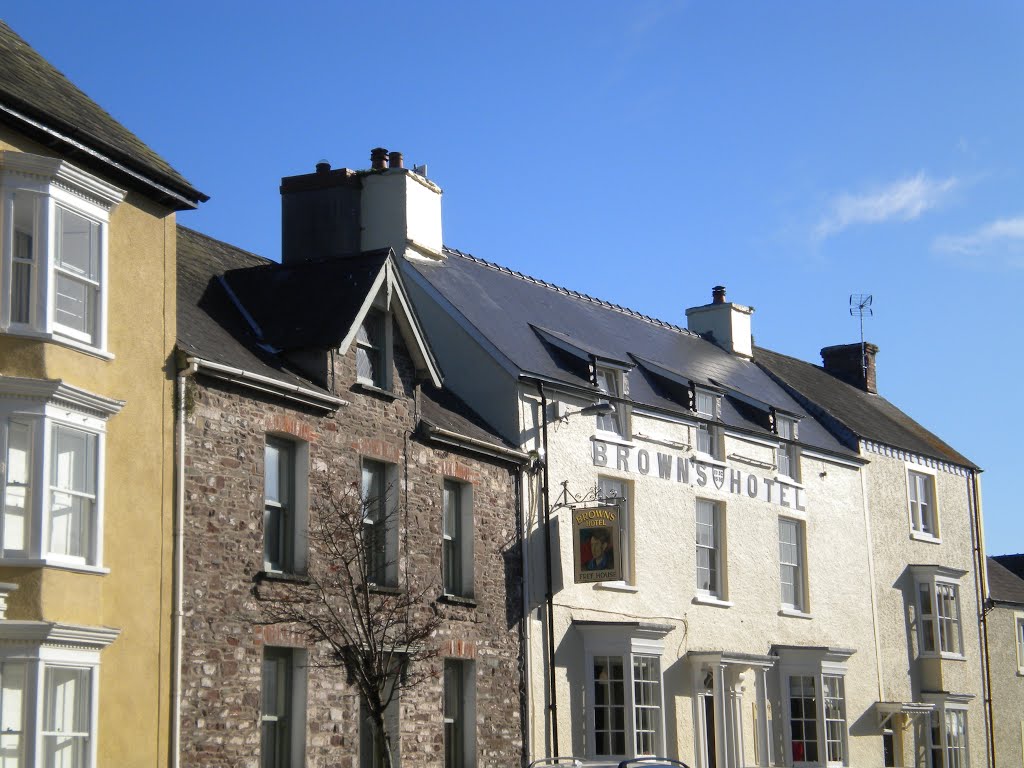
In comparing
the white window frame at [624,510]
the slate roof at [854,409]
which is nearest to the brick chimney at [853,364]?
the slate roof at [854,409]

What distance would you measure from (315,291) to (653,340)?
12632mm

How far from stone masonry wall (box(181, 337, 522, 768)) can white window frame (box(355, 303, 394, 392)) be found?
0.25m

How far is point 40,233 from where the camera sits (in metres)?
16.6

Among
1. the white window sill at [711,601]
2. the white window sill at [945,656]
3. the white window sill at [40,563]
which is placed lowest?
the white window sill at [945,656]

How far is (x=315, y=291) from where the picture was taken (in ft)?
74.6

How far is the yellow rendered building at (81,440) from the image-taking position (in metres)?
16.0

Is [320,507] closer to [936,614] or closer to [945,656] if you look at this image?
[936,614]

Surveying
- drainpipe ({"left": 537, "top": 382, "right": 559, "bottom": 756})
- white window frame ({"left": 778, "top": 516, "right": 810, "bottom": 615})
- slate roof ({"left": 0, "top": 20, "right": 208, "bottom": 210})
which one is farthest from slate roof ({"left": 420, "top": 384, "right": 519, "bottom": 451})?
white window frame ({"left": 778, "top": 516, "right": 810, "bottom": 615})

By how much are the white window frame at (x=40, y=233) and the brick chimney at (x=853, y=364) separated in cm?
2853

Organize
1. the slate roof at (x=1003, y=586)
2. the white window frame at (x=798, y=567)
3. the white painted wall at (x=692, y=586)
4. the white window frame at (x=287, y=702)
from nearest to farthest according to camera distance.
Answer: the white window frame at (x=287, y=702) < the white painted wall at (x=692, y=586) < the white window frame at (x=798, y=567) < the slate roof at (x=1003, y=586)

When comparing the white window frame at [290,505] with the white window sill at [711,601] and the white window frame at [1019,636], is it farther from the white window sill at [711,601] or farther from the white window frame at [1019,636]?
the white window frame at [1019,636]

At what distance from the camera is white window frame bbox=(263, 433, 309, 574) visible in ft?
67.1

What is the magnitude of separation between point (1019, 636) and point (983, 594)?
236 centimetres

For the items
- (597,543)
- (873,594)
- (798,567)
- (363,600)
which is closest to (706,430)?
(798,567)
